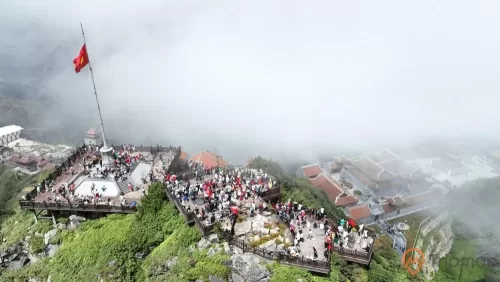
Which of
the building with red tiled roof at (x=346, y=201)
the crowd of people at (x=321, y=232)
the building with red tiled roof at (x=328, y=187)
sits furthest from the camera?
the building with red tiled roof at (x=328, y=187)

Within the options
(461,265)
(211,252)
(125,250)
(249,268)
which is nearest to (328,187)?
(461,265)

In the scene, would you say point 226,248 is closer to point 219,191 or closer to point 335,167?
point 219,191

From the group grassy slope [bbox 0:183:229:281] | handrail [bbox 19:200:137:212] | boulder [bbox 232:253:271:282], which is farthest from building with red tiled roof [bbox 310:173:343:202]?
boulder [bbox 232:253:271:282]

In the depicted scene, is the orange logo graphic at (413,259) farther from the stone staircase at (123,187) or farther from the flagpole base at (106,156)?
the flagpole base at (106,156)

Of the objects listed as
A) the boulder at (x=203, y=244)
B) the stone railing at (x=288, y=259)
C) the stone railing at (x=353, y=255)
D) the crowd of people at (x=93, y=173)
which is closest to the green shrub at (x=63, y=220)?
the crowd of people at (x=93, y=173)

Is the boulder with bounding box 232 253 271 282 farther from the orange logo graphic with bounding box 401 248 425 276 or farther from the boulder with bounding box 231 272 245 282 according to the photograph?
the orange logo graphic with bounding box 401 248 425 276
